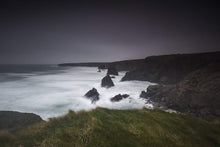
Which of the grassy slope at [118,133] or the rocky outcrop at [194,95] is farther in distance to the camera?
the rocky outcrop at [194,95]

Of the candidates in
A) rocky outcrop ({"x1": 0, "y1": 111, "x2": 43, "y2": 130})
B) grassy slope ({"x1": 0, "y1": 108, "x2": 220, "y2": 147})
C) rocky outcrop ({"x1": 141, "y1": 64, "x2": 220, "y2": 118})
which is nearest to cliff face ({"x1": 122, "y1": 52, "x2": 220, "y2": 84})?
rocky outcrop ({"x1": 141, "y1": 64, "x2": 220, "y2": 118})

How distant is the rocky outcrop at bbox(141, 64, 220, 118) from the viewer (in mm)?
16812

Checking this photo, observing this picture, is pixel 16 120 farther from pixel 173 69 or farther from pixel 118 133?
pixel 173 69

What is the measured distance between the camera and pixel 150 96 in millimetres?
25766

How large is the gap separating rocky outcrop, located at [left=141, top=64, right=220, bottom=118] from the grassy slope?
1398 centimetres

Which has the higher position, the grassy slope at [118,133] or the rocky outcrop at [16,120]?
the grassy slope at [118,133]

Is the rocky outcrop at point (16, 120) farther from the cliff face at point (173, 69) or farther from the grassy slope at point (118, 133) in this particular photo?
the cliff face at point (173, 69)

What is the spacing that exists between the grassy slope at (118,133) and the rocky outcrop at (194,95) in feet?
45.9

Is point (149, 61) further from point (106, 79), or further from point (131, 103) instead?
point (131, 103)

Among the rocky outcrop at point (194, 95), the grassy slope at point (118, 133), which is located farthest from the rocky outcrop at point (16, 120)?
the rocky outcrop at point (194, 95)

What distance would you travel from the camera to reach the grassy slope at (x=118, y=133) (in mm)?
3840

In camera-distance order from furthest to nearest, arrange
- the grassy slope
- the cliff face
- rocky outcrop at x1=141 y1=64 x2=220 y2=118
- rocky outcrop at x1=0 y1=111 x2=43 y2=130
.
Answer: the cliff face < rocky outcrop at x1=141 y1=64 x2=220 y2=118 < rocky outcrop at x1=0 y1=111 x2=43 y2=130 < the grassy slope

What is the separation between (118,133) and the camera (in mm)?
4211

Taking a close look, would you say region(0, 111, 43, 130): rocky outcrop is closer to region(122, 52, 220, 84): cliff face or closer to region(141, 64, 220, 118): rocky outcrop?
region(141, 64, 220, 118): rocky outcrop
